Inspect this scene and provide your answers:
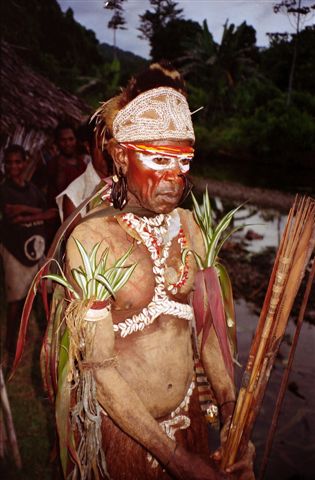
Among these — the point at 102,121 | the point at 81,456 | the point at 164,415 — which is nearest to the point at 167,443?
the point at 164,415

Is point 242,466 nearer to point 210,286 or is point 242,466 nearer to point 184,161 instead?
point 210,286

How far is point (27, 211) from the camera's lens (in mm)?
5199

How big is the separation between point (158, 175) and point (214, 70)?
21.4 metres

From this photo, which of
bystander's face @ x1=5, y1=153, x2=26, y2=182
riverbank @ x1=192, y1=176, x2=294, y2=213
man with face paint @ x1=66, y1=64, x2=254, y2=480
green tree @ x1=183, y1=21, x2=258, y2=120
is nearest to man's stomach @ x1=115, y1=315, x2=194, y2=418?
man with face paint @ x1=66, y1=64, x2=254, y2=480

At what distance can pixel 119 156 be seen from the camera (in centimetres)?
169

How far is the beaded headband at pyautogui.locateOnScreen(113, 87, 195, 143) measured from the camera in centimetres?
155

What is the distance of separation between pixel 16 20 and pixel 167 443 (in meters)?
10.1

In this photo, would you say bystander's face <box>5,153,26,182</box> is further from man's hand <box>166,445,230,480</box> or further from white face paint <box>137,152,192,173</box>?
man's hand <box>166,445,230,480</box>

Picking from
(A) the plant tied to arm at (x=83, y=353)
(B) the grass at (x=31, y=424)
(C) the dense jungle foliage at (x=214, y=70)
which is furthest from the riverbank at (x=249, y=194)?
(A) the plant tied to arm at (x=83, y=353)

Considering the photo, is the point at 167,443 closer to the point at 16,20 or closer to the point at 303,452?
the point at 303,452

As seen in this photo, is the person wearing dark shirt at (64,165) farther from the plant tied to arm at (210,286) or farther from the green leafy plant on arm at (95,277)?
the green leafy plant on arm at (95,277)

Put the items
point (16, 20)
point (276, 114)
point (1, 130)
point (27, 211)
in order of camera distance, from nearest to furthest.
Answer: point (27, 211) → point (1, 130) → point (16, 20) → point (276, 114)

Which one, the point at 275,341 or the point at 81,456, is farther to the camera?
the point at 81,456

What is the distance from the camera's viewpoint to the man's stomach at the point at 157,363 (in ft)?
5.55
